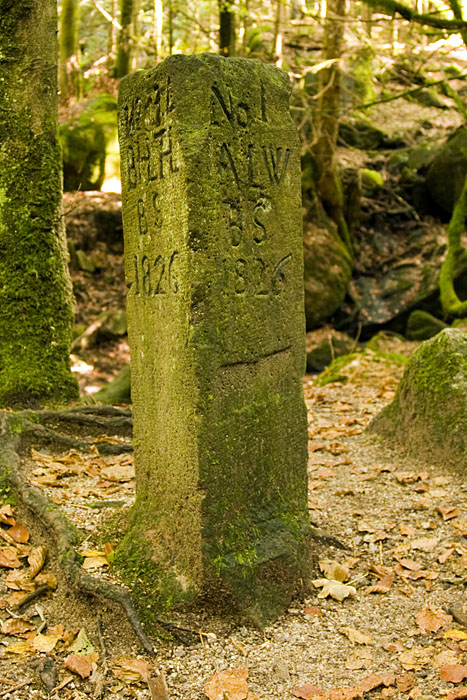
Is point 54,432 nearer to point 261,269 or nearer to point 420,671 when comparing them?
point 261,269

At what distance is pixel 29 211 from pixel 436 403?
3480 mm

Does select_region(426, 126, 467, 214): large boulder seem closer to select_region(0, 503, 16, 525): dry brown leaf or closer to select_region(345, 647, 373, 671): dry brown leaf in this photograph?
select_region(0, 503, 16, 525): dry brown leaf

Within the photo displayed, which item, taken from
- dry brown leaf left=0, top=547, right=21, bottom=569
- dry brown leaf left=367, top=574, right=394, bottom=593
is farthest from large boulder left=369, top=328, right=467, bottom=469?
dry brown leaf left=0, top=547, right=21, bottom=569

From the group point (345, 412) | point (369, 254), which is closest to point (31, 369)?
point (345, 412)

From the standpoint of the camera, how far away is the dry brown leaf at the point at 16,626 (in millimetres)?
3074

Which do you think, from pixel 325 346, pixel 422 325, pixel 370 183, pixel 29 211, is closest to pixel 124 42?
pixel 370 183

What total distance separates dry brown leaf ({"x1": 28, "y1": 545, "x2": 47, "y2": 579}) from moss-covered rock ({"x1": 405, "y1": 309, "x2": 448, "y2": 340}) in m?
9.27

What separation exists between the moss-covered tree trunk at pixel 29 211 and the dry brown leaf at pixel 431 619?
3.49m

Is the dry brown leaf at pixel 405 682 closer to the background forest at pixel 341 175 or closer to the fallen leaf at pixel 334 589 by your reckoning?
the fallen leaf at pixel 334 589

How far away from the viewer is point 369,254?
1384 centimetres

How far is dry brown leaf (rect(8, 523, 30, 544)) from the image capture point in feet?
12.4

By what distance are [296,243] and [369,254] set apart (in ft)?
34.8

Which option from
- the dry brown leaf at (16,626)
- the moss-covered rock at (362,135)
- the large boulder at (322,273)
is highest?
the moss-covered rock at (362,135)

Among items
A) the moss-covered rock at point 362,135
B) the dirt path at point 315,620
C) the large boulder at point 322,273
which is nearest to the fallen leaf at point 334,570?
the dirt path at point 315,620
